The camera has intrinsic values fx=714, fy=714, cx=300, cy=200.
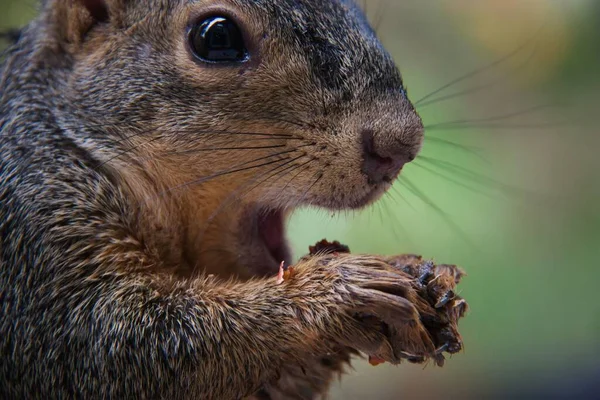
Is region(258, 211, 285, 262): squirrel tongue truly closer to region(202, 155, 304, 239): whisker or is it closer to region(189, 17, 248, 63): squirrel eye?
region(202, 155, 304, 239): whisker

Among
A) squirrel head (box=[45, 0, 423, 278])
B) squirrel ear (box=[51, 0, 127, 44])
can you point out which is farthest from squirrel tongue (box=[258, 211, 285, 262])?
squirrel ear (box=[51, 0, 127, 44])

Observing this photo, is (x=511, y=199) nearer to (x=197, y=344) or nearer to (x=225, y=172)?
(x=225, y=172)

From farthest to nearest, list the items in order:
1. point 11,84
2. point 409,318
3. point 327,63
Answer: point 11,84
point 327,63
point 409,318

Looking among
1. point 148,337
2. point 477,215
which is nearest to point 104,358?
point 148,337

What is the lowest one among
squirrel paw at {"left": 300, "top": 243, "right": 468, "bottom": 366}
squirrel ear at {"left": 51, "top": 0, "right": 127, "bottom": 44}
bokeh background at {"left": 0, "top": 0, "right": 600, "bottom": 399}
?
squirrel paw at {"left": 300, "top": 243, "right": 468, "bottom": 366}

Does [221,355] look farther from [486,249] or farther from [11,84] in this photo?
[486,249]

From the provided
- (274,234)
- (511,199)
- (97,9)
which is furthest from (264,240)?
(511,199)

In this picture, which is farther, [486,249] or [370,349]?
[486,249]

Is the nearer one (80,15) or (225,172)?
(225,172)
